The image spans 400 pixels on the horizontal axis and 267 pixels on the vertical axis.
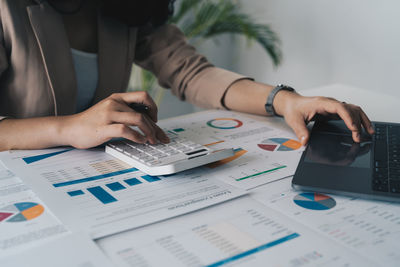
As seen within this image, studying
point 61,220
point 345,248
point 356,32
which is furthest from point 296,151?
point 356,32

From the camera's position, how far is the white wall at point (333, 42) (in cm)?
176

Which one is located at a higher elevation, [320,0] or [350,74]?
[320,0]

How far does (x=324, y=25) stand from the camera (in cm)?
203

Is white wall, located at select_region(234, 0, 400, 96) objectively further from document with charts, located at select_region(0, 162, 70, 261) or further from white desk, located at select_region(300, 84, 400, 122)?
document with charts, located at select_region(0, 162, 70, 261)

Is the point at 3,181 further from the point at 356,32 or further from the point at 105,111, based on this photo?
the point at 356,32

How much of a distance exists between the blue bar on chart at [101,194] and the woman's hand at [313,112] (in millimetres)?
390

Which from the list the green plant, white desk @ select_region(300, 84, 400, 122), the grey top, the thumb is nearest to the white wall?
the green plant

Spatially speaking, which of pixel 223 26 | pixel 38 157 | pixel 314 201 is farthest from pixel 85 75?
pixel 223 26

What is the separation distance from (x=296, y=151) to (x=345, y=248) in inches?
12.3

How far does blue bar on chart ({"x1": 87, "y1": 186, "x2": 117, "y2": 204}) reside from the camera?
1.84 feet

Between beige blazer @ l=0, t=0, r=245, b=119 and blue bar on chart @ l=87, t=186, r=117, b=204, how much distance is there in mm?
433

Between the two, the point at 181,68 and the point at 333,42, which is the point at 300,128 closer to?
the point at 181,68

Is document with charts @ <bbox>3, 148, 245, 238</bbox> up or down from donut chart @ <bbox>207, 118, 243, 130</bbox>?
down

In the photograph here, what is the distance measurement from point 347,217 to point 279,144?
281 mm
